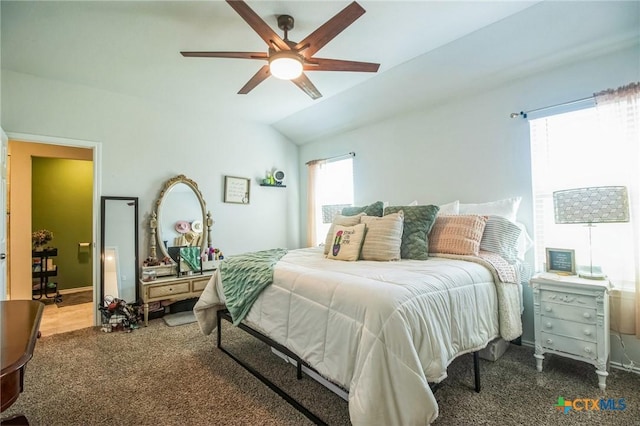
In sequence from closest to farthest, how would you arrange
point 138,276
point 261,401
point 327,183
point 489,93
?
point 261,401, point 489,93, point 138,276, point 327,183

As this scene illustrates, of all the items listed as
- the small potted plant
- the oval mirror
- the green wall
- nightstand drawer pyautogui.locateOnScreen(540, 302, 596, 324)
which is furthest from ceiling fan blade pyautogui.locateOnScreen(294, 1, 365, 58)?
the green wall

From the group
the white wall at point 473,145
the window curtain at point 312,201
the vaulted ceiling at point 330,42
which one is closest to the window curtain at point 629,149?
the white wall at point 473,145

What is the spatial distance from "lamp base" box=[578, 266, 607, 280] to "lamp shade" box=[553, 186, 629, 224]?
421 mm

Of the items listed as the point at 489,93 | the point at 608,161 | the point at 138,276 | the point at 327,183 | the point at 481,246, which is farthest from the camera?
the point at 327,183

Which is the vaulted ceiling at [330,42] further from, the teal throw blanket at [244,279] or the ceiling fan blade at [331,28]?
the teal throw blanket at [244,279]

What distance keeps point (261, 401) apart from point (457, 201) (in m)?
2.49

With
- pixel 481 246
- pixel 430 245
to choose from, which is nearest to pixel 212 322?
pixel 430 245

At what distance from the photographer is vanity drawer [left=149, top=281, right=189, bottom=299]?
334cm

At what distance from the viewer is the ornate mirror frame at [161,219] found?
3.69m

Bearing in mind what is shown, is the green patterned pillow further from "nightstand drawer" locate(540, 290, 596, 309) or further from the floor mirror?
the floor mirror

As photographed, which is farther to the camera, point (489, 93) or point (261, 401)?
point (489, 93)

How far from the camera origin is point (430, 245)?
8.50 feet

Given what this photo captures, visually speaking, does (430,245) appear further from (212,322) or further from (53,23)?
(53,23)

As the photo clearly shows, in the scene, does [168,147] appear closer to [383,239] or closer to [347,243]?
[347,243]
